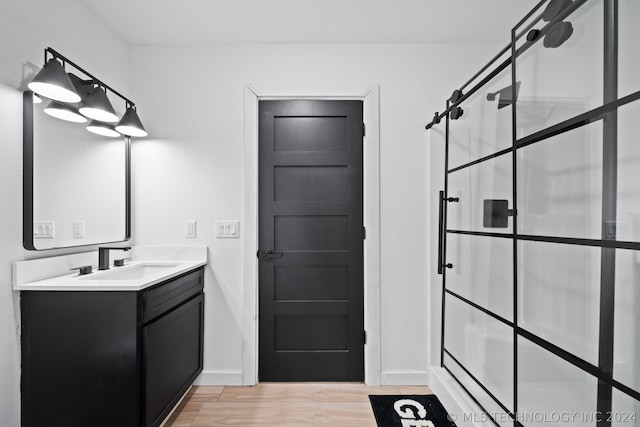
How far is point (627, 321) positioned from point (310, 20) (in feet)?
7.63

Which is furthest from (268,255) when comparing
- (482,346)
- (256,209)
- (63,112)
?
(482,346)

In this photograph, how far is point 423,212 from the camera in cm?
245

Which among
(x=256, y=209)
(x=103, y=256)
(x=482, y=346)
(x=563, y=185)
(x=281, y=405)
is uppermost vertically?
(x=563, y=185)

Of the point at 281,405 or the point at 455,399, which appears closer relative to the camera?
the point at 455,399

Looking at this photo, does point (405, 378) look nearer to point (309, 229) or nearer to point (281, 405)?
point (281, 405)

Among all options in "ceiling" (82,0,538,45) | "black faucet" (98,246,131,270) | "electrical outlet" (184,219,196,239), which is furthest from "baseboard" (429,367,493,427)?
"ceiling" (82,0,538,45)

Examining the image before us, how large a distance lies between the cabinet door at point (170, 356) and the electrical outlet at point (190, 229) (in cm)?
46

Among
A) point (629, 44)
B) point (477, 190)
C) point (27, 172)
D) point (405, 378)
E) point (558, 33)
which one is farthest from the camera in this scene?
point (405, 378)

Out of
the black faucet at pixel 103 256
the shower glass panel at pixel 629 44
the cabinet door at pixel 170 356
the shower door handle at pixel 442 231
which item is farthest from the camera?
the shower door handle at pixel 442 231

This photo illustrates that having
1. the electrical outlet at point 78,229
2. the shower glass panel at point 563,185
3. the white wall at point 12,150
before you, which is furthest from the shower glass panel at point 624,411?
the electrical outlet at point 78,229

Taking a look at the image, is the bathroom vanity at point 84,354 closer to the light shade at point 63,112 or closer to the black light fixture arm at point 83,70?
the light shade at point 63,112

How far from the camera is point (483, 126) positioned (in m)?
2.24

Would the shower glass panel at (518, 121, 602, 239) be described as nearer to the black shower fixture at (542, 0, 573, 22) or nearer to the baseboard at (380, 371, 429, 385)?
the black shower fixture at (542, 0, 573, 22)

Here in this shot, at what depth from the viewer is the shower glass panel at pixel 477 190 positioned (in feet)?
6.93
